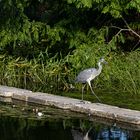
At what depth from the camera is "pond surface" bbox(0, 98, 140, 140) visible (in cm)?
1082

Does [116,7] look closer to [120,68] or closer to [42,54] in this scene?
[120,68]

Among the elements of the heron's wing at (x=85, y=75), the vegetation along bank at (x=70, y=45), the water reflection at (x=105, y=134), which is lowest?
the water reflection at (x=105, y=134)

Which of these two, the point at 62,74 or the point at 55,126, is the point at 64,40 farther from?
the point at 55,126

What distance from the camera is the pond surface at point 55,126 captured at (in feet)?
35.5

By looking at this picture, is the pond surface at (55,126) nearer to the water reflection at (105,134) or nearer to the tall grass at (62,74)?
the water reflection at (105,134)

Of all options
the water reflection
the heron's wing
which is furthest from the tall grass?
the water reflection

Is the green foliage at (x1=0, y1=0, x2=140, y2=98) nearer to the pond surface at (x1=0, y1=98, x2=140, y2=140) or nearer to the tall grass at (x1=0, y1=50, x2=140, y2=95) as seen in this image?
the tall grass at (x1=0, y1=50, x2=140, y2=95)

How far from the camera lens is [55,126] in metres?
11.7

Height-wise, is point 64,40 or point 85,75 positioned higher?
point 64,40

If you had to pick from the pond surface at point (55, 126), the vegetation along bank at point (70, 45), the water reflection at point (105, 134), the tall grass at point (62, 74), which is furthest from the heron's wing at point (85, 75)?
the water reflection at point (105, 134)

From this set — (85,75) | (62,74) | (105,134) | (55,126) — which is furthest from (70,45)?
(105,134)

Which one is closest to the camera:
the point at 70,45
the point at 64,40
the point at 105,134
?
the point at 105,134

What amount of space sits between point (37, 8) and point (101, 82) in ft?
17.6

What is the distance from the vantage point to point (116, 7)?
15898 millimetres
